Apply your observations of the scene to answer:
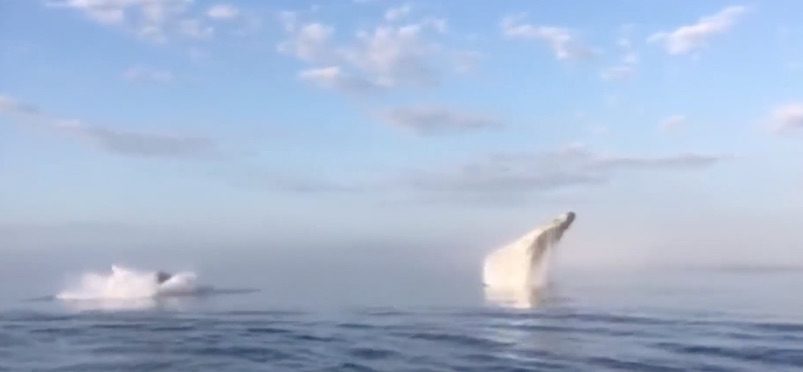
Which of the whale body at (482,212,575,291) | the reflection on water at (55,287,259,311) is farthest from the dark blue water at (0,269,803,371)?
the whale body at (482,212,575,291)

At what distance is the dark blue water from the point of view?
1064 inches

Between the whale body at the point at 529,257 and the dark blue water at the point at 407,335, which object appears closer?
the dark blue water at the point at 407,335

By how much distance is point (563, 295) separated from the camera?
56969 millimetres

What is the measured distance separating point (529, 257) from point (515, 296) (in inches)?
431

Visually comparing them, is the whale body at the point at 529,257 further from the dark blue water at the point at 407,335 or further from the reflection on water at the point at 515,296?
the dark blue water at the point at 407,335

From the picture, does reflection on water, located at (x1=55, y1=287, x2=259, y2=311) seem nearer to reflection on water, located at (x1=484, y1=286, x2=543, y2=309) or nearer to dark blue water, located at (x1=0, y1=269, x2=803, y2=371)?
dark blue water, located at (x1=0, y1=269, x2=803, y2=371)

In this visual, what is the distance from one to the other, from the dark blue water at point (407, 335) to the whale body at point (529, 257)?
1408 cm

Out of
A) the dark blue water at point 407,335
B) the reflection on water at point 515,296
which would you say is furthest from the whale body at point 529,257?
the dark blue water at point 407,335

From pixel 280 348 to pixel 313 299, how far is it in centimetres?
2392

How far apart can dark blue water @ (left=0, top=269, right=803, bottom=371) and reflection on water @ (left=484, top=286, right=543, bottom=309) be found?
0.83m

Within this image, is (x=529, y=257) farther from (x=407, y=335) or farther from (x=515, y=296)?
(x=407, y=335)

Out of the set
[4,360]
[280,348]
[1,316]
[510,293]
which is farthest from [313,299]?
[4,360]

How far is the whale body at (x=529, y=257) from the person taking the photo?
66.2 metres

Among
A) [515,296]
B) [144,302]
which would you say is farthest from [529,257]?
[144,302]
